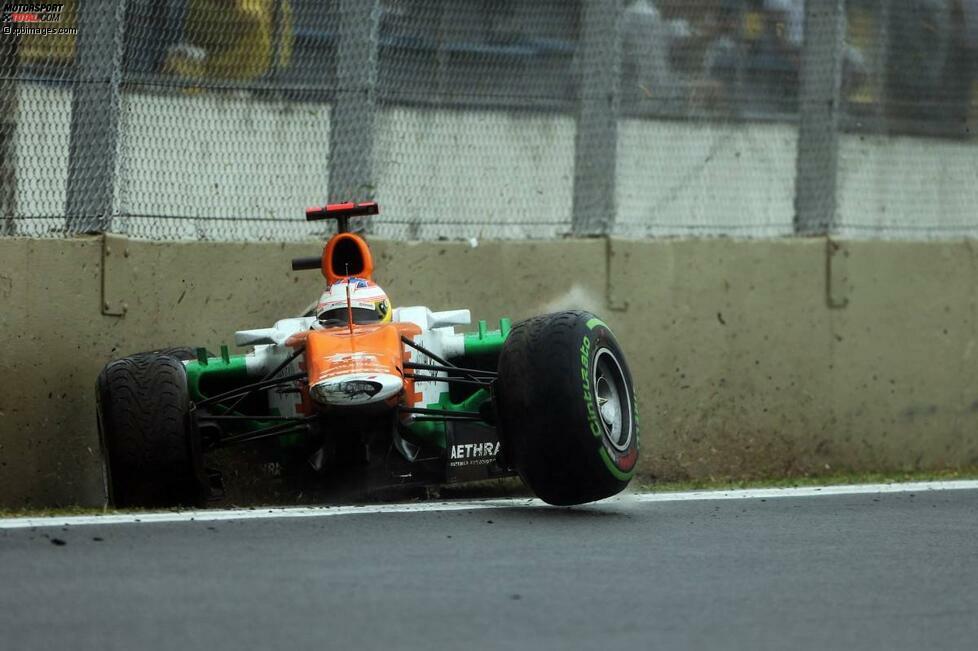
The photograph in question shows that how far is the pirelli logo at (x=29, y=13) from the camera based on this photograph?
9.15 meters

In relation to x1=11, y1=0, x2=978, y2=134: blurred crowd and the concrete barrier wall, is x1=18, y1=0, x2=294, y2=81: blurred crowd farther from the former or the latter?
the concrete barrier wall

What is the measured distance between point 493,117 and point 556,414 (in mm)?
3296

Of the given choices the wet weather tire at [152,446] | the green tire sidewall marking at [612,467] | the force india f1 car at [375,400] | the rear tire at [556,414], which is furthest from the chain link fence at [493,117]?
the green tire sidewall marking at [612,467]

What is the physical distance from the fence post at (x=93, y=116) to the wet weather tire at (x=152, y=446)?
142cm

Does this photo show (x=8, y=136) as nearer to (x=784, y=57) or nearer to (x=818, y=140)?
(x=784, y=57)

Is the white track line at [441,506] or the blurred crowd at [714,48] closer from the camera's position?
the white track line at [441,506]

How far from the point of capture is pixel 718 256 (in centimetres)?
1076

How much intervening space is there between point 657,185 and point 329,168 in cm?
207

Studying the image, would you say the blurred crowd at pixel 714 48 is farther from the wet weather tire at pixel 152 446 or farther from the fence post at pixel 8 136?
the wet weather tire at pixel 152 446

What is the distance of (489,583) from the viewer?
5.86 m

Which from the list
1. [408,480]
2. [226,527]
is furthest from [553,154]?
[226,527]

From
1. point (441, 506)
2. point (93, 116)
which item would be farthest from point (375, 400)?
point (93, 116)

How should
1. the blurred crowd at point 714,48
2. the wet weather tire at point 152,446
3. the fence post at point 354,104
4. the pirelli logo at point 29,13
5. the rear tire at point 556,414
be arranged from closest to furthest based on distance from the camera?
the rear tire at point 556,414, the wet weather tire at point 152,446, the pirelli logo at point 29,13, the blurred crowd at point 714,48, the fence post at point 354,104

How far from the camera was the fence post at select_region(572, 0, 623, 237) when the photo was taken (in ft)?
35.1
